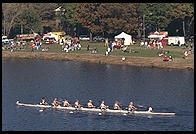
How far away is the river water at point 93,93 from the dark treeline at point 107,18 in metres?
27.0

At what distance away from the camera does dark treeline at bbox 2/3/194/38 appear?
15138 cm

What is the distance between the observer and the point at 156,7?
157 m

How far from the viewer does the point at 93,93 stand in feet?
300

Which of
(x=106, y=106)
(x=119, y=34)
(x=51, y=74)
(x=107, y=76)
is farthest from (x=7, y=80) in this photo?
(x=119, y=34)

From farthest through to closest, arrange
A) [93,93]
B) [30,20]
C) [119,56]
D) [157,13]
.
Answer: [30,20] → [157,13] → [119,56] → [93,93]

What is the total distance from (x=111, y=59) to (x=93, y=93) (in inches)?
1280

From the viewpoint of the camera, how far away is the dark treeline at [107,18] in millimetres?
151375

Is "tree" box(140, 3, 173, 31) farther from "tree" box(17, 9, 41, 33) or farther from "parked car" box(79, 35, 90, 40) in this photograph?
"tree" box(17, 9, 41, 33)

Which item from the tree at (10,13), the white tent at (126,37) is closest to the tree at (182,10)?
the white tent at (126,37)

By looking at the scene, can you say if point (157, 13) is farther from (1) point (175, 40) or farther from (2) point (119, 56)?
(2) point (119, 56)

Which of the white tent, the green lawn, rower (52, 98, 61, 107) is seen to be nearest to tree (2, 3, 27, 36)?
the green lawn

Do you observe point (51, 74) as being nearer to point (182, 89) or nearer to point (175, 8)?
point (182, 89)

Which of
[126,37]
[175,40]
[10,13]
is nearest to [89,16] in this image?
[126,37]

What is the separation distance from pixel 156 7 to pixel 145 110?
79.5 m
